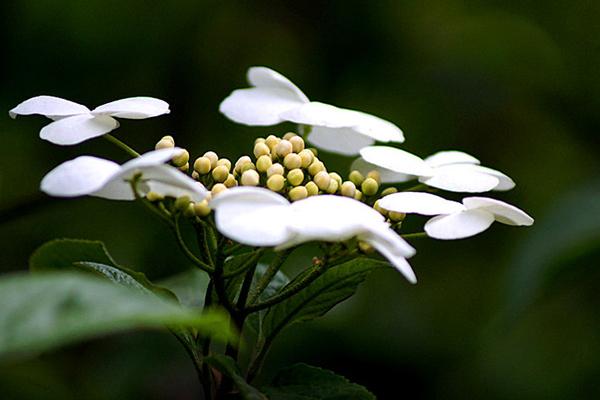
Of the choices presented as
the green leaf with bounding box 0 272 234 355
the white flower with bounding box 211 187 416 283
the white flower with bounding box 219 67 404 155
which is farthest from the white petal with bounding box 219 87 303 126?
the green leaf with bounding box 0 272 234 355

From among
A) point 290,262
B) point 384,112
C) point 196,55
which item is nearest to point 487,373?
point 290,262

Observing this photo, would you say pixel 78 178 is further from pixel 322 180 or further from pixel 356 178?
pixel 356 178

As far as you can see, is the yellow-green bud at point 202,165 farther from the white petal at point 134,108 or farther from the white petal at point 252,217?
the white petal at point 252,217

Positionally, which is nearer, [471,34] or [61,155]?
[61,155]

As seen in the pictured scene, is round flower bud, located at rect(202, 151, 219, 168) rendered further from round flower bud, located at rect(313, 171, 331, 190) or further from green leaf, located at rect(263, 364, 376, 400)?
green leaf, located at rect(263, 364, 376, 400)

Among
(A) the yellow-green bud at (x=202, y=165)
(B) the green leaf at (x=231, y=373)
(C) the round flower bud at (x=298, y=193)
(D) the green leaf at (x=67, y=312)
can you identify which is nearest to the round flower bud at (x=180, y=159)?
(A) the yellow-green bud at (x=202, y=165)

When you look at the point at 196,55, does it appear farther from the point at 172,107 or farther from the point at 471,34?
the point at 471,34
